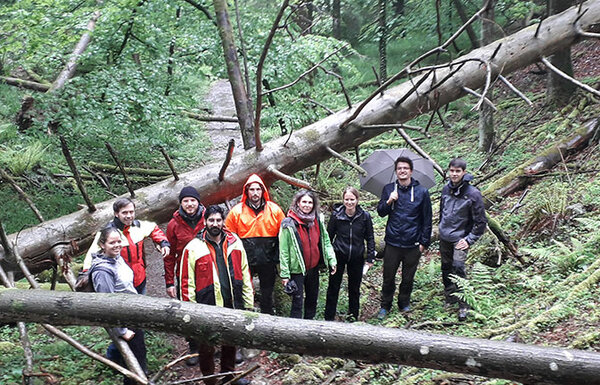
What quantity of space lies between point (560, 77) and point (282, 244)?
8.89m

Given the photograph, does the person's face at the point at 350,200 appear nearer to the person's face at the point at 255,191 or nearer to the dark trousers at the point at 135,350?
the person's face at the point at 255,191

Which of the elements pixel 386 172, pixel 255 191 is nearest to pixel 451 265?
pixel 386 172

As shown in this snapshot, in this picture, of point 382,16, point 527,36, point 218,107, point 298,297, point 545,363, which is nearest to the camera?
point 545,363

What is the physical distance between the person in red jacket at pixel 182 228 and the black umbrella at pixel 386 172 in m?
2.41

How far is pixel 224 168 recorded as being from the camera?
5.98 meters

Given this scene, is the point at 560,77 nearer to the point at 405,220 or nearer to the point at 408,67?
the point at 408,67

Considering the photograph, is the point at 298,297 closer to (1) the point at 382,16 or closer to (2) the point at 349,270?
(2) the point at 349,270

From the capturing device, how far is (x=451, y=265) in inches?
238

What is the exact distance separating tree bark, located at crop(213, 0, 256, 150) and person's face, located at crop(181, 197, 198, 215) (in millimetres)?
1636

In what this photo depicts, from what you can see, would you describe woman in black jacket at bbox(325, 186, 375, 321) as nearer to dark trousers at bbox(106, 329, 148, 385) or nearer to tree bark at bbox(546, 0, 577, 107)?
dark trousers at bbox(106, 329, 148, 385)

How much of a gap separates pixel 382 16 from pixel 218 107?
7344mm

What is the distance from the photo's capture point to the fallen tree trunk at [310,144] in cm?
561

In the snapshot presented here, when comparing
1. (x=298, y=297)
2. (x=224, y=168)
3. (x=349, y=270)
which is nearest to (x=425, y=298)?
→ (x=349, y=270)

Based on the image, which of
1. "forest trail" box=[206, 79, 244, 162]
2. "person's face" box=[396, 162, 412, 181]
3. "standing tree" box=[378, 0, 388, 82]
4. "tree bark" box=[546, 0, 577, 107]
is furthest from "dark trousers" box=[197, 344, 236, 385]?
"standing tree" box=[378, 0, 388, 82]
